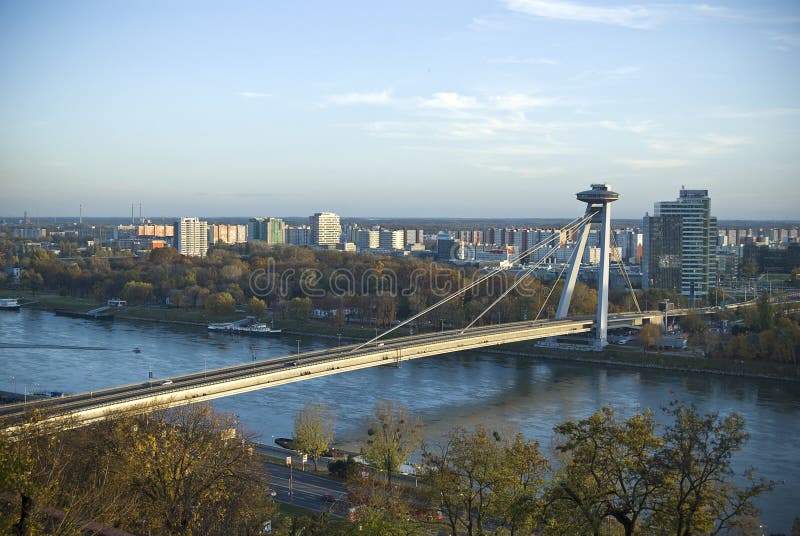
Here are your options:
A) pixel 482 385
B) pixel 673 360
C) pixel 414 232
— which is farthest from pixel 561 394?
pixel 414 232

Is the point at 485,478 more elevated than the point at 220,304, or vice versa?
the point at 485,478

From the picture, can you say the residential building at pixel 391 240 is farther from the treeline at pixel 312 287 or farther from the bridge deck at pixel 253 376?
the bridge deck at pixel 253 376

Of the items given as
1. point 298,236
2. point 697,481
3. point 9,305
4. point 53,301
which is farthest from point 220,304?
point 298,236

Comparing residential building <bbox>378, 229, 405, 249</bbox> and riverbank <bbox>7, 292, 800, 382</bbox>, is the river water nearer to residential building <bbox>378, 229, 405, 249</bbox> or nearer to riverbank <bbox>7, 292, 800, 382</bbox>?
riverbank <bbox>7, 292, 800, 382</bbox>

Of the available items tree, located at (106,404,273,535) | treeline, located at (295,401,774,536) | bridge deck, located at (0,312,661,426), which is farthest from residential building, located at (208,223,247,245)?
treeline, located at (295,401,774,536)

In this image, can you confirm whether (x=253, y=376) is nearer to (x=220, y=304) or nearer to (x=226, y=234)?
(x=220, y=304)

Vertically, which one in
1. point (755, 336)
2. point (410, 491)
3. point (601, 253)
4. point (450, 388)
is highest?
point (601, 253)

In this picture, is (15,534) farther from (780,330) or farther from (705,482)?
(780,330)

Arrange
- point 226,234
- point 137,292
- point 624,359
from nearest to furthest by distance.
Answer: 1. point 624,359
2. point 137,292
3. point 226,234
